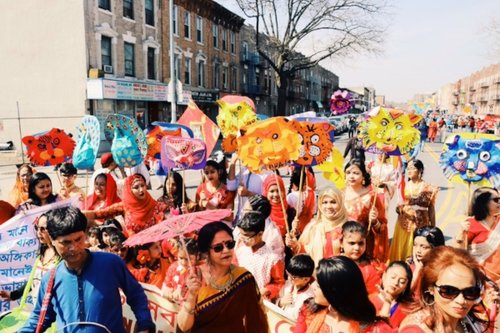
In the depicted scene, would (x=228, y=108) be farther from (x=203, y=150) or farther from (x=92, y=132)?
(x=92, y=132)

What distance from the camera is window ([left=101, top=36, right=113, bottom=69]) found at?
2041 centimetres

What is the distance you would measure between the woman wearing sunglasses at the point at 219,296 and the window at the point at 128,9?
21675mm

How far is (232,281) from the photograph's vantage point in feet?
8.14

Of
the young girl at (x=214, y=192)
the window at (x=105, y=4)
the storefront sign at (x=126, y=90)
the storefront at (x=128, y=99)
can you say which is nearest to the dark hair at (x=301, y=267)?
the young girl at (x=214, y=192)

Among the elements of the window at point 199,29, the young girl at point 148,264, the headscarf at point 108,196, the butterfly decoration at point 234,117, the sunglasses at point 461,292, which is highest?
the window at point 199,29

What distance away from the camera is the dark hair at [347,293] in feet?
6.70

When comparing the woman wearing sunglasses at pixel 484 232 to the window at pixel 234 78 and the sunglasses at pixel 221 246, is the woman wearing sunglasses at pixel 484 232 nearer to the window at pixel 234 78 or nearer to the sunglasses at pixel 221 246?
the sunglasses at pixel 221 246

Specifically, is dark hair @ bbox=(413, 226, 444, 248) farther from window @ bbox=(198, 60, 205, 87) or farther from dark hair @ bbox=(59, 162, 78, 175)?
window @ bbox=(198, 60, 205, 87)

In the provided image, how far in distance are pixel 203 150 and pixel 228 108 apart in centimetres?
109

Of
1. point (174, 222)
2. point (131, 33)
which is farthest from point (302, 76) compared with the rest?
point (174, 222)

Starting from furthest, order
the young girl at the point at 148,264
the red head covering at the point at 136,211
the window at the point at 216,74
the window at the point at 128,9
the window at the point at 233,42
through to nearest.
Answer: the window at the point at 233,42
the window at the point at 216,74
the window at the point at 128,9
the red head covering at the point at 136,211
the young girl at the point at 148,264

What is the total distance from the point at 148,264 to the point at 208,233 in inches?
56.5

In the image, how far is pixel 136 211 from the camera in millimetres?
4730

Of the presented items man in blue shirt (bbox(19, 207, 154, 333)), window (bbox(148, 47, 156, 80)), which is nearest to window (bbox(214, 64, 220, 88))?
window (bbox(148, 47, 156, 80))
